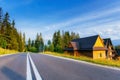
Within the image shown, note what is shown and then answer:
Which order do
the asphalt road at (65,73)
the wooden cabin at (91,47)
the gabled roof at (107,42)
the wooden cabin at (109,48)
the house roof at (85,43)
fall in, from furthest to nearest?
the gabled roof at (107,42), the wooden cabin at (109,48), the house roof at (85,43), the wooden cabin at (91,47), the asphalt road at (65,73)

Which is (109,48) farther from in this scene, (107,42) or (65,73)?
(65,73)

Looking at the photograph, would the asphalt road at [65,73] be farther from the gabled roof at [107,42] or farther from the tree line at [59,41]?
the tree line at [59,41]

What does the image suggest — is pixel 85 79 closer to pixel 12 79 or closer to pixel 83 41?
pixel 12 79

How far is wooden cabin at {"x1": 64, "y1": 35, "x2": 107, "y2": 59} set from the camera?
53344 millimetres

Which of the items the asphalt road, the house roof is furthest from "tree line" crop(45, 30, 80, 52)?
the asphalt road

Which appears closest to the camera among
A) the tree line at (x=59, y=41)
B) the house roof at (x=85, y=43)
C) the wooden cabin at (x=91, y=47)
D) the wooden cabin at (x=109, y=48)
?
the wooden cabin at (x=91, y=47)

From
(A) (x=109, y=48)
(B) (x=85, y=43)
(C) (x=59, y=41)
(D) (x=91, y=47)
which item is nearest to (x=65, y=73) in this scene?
(D) (x=91, y=47)

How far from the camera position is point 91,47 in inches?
2096

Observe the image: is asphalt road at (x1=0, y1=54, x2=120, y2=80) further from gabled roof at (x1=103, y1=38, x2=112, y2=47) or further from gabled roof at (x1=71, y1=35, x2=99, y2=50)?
gabled roof at (x1=103, y1=38, x2=112, y2=47)

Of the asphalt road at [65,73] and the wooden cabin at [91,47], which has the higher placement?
the wooden cabin at [91,47]

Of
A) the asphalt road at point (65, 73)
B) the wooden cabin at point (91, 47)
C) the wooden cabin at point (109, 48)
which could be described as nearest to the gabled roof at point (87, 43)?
the wooden cabin at point (91, 47)

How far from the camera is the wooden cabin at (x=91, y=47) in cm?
5334

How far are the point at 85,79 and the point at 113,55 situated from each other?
57.1m

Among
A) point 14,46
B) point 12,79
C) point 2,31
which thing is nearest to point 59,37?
point 14,46
